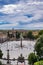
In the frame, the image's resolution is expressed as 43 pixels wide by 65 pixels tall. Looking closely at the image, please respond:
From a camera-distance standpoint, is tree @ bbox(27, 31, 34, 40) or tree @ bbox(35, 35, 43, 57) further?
tree @ bbox(27, 31, 34, 40)

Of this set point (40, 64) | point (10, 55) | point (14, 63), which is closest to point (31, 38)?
point (10, 55)

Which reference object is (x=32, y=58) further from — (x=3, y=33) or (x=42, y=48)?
(x=3, y=33)

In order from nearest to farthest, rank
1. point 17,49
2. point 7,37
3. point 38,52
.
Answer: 1. point 38,52
2. point 17,49
3. point 7,37

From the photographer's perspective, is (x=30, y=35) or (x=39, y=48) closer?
(x=39, y=48)

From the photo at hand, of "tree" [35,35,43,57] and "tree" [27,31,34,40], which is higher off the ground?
"tree" [35,35,43,57]

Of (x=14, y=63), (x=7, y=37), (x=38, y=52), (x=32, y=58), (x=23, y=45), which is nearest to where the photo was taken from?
(x=32, y=58)

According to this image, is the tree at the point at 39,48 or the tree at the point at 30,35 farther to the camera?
the tree at the point at 30,35

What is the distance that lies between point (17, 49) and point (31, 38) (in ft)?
5.49

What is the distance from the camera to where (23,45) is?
8.17 meters

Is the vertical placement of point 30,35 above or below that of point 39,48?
below

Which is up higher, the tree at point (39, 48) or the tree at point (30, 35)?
the tree at point (39, 48)

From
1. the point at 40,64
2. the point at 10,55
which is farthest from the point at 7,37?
the point at 40,64

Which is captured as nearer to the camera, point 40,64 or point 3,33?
point 40,64

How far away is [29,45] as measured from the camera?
834 centimetres
